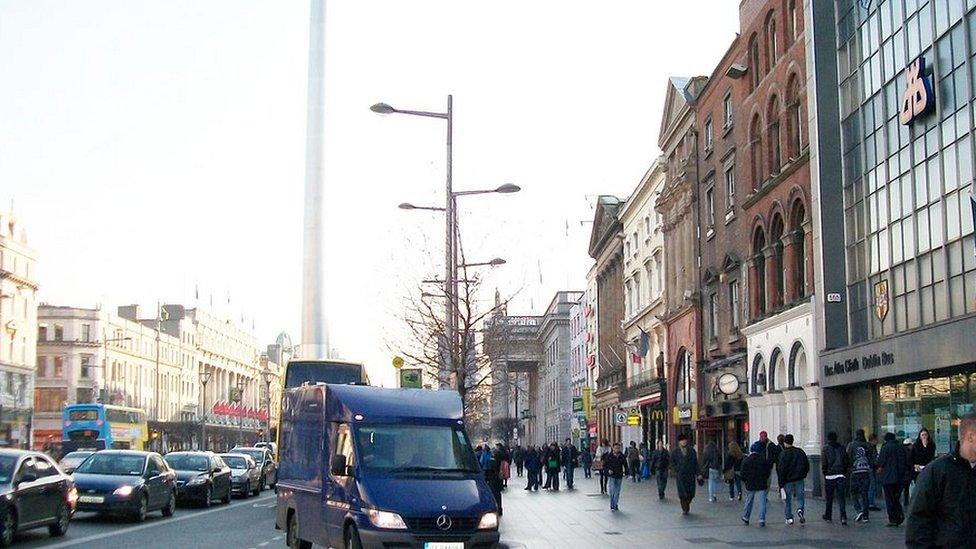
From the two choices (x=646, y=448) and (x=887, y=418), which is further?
(x=646, y=448)

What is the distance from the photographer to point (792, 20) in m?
35.7

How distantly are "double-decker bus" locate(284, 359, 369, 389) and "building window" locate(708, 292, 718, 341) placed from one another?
1701 cm

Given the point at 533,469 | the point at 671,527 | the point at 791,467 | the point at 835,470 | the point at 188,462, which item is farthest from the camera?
the point at 533,469

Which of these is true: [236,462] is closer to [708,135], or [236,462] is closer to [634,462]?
[634,462]

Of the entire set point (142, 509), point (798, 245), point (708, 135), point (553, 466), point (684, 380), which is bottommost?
point (142, 509)

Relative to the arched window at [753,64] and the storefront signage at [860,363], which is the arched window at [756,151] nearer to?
the arched window at [753,64]

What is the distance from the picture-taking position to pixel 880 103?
95.2 feet

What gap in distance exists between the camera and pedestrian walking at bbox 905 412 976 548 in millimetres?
6832

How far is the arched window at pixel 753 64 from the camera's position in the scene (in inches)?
1537

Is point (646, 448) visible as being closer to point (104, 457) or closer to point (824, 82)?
Result: point (824, 82)

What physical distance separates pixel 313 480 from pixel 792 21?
24825mm

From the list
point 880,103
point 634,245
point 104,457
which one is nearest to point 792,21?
point 880,103

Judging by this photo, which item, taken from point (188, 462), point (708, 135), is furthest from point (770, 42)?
point (188, 462)

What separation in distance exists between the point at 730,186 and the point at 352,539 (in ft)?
102
